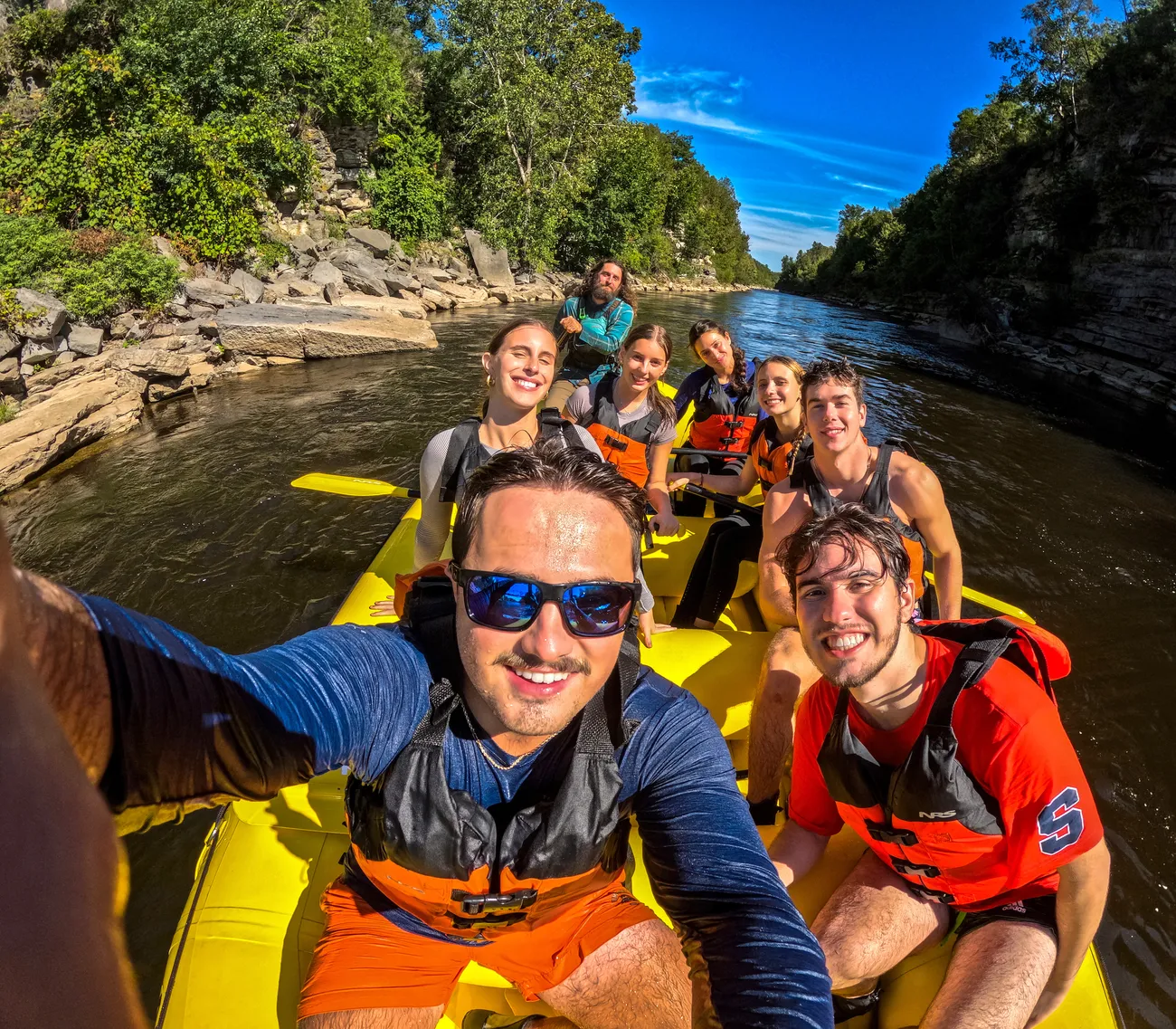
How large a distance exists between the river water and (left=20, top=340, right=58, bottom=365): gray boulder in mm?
1504

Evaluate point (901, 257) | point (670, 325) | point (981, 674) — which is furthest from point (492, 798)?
point (901, 257)

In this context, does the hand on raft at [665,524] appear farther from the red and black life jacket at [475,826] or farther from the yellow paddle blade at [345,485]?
the red and black life jacket at [475,826]

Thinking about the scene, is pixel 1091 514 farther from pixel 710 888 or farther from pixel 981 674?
pixel 710 888

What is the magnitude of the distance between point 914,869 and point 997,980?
0.92 ft

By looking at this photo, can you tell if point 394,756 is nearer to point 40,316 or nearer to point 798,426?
point 798,426

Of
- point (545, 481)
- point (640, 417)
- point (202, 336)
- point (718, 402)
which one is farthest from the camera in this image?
point (202, 336)

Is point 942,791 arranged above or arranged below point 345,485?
above

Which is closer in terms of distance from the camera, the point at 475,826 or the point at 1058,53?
the point at 475,826

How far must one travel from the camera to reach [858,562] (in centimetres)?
175

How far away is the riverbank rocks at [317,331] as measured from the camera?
9.82 m

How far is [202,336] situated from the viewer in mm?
9562

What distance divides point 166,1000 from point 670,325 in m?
18.5

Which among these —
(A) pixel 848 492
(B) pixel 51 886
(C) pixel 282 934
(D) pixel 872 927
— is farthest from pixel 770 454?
(B) pixel 51 886

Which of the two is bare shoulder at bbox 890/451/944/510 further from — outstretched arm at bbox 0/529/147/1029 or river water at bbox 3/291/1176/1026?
outstretched arm at bbox 0/529/147/1029
